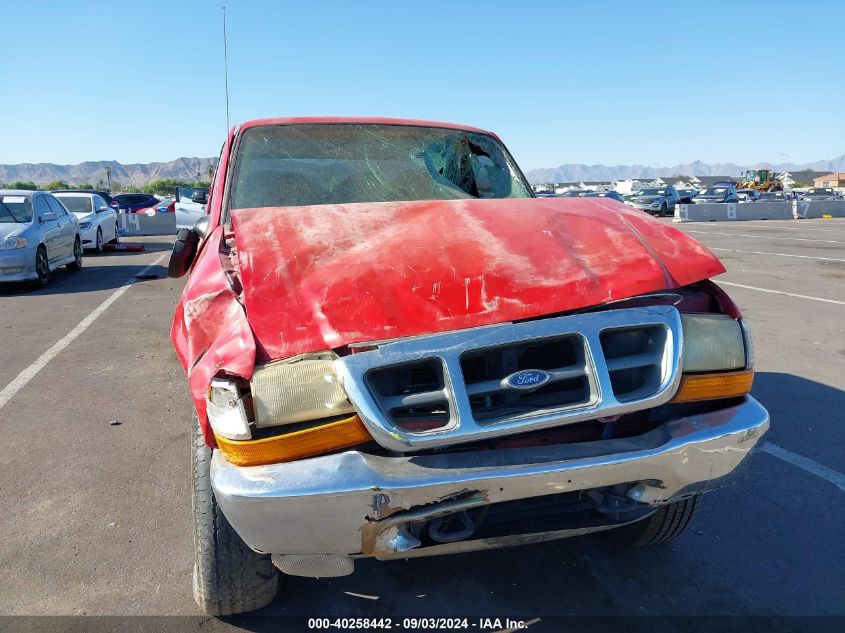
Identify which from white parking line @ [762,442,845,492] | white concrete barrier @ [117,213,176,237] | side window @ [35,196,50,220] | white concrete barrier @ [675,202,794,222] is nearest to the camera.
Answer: white parking line @ [762,442,845,492]

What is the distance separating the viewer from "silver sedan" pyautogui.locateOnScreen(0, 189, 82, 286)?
9.95 m

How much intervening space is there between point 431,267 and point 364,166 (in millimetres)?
1661

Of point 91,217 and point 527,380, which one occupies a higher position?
point 91,217

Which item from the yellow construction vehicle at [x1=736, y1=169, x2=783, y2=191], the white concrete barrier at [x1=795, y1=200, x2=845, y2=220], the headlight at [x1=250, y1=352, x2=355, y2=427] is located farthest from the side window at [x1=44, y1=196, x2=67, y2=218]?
the yellow construction vehicle at [x1=736, y1=169, x2=783, y2=191]

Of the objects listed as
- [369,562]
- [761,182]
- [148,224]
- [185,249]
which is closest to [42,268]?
[185,249]

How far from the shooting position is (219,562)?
7.69ft

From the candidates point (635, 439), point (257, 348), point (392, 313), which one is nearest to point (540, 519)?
point (635, 439)

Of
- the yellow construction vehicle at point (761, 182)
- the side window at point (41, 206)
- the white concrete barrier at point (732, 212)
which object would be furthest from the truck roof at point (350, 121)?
the yellow construction vehicle at point (761, 182)

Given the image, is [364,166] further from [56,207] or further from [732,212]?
[732,212]

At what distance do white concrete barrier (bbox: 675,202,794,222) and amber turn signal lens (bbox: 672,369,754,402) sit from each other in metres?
28.9

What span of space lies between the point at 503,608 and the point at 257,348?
1328mm

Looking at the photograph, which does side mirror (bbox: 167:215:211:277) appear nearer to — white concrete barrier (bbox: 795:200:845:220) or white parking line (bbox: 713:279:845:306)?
white parking line (bbox: 713:279:845:306)

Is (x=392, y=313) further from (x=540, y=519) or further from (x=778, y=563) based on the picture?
(x=778, y=563)

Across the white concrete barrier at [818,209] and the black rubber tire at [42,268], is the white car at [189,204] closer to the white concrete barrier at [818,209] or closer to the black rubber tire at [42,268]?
the black rubber tire at [42,268]
